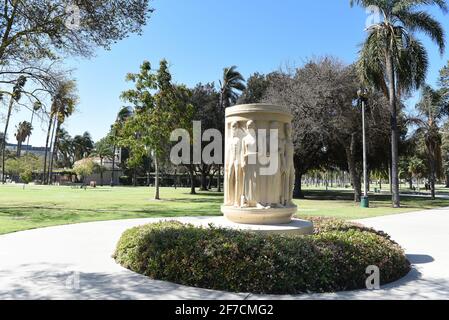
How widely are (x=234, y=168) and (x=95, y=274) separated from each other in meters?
4.11

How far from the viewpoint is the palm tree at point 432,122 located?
3441cm

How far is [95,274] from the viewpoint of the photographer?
675 centimetres

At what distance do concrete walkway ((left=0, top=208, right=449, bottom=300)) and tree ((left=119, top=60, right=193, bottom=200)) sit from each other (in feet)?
59.5

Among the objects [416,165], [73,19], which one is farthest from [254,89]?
[416,165]

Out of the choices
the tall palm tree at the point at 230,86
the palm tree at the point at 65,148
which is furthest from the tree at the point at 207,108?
the palm tree at the point at 65,148

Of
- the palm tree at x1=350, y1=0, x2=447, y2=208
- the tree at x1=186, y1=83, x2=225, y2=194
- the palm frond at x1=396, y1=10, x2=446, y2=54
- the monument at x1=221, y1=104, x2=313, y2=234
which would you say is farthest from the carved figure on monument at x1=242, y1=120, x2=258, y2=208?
the tree at x1=186, y1=83, x2=225, y2=194

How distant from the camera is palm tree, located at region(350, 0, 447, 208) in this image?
24.0 metres

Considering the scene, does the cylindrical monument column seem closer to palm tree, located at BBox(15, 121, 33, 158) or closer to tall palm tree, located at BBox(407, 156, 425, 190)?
tall palm tree, located at BBox(407, 156, 425, 190)

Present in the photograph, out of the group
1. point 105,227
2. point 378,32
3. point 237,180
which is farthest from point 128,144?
point 237,180

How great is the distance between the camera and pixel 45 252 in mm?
8719

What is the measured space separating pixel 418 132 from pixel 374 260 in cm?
3238

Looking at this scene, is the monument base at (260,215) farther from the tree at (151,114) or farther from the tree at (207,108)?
the tree at (207,108)

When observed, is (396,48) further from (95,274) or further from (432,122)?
(95,274)

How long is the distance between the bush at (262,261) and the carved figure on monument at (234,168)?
6.84 feet
